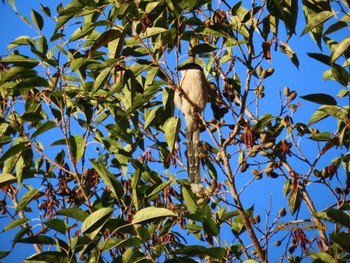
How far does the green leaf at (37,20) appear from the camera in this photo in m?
3.38

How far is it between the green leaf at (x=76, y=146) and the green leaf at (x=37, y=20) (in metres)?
0.78

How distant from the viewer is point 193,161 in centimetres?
408

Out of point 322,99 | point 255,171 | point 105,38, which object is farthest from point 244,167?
point 105,38

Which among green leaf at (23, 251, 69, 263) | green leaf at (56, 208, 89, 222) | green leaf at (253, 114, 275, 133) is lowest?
green leaf at (23, 251, 69, 263)

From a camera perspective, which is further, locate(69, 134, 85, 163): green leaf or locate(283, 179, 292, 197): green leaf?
locate(283, 179, 292, 197): green leaf

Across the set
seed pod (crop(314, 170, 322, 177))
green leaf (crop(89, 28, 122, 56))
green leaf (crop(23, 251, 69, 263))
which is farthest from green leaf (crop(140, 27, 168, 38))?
seed pod (crop(314, 170, 322, 177))

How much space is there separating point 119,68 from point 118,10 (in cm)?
32

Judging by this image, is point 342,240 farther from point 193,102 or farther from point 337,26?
point 193,102

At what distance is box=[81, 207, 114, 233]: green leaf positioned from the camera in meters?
2.42

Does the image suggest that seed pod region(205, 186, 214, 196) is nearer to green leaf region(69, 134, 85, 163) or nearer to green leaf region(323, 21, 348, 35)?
green leaf region(69, 134, 85, 163)

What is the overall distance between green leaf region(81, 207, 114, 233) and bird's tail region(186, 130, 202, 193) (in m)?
1.34

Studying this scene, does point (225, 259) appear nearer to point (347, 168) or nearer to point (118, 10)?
point (347, 168)

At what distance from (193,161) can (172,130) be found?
2.66 feet

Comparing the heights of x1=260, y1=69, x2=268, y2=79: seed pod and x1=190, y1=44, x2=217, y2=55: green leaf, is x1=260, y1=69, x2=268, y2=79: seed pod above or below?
below
